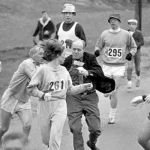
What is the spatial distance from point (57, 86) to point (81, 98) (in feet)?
3.11

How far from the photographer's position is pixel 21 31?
933 inches

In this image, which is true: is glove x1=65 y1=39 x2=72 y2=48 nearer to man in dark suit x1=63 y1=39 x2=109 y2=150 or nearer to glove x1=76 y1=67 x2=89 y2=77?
man in dark suit x1=63 y1=39 x2=109 y2=150

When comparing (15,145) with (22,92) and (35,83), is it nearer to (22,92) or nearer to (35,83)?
(35,83)

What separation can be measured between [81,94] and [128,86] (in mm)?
5354

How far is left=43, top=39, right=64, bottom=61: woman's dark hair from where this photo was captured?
6703 millimetres

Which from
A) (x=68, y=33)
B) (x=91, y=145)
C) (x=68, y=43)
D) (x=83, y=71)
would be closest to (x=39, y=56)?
(x=83, y=71)

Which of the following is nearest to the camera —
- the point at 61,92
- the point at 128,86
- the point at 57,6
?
the point at 61,92

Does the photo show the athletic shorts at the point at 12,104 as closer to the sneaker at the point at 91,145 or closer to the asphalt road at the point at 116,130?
the asphalt road at the point at 116,130

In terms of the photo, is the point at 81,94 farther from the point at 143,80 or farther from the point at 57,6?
the point at 57,6

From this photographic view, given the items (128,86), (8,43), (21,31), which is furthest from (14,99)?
(21,31)

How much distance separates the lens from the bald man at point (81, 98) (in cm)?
736

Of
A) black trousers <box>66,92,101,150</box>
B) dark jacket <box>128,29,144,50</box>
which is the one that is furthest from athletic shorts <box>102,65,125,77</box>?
dark jacket <box>128,29,144,50</box>

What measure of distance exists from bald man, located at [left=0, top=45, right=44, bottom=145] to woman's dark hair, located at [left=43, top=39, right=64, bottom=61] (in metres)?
0.51

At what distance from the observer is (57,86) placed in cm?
671
